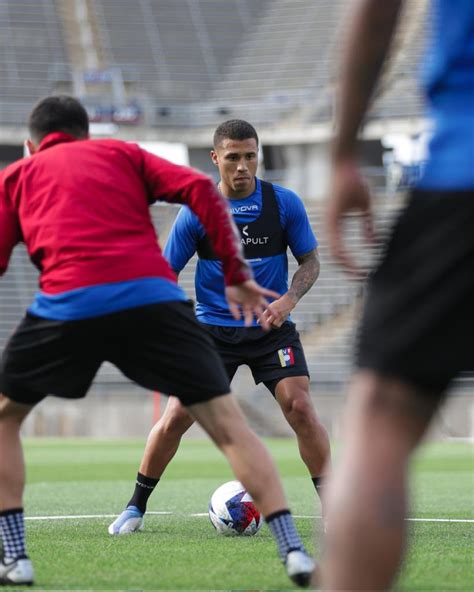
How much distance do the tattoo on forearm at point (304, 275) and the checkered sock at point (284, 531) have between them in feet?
7.68

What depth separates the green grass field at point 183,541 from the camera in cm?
487

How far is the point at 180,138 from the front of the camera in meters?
40.5

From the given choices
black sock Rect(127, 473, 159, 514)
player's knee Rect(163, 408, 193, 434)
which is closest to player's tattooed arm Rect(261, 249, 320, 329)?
player's knee Rect(163, 408, 193, 434)

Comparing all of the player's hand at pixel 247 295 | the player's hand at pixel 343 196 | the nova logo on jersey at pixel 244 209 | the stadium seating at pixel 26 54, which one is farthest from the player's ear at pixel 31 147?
the stadium seating at pixel 26 54

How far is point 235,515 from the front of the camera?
686 centimetres

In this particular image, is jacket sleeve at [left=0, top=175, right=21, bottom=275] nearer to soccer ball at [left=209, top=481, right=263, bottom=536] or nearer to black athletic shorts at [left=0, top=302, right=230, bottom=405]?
black athletic shorts at [left=0, top=302, right=230, bottom=405]

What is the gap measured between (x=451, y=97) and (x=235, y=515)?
4577 mm

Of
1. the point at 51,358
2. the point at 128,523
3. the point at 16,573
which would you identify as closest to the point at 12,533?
the point at 16,573

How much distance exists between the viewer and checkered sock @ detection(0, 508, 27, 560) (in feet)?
15.4

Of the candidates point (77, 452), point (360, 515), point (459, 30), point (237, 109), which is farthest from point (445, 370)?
point (237, 109)

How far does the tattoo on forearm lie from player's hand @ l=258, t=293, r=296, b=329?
6 cm

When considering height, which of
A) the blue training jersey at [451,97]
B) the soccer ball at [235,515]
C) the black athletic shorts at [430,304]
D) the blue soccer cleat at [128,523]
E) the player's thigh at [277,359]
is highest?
the blue training jersey at [451,97]

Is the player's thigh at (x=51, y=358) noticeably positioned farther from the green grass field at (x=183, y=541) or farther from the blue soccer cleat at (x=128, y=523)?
the blue soccer cleat at (x=128, y=523)

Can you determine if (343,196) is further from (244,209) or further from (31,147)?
(244,209)
